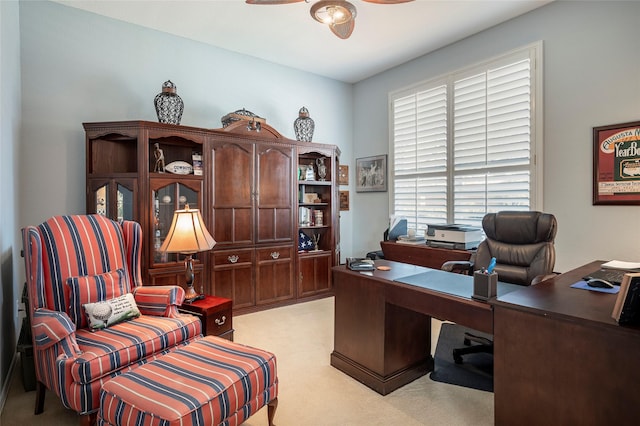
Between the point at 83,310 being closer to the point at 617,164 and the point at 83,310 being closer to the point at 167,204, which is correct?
the point at 167,204

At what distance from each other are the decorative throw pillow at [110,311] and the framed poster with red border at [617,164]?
376 cm

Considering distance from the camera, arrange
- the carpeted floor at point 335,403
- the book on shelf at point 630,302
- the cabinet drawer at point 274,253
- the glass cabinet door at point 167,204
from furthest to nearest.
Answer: the cabinet drawer at point 274,253, the glass cabinet door at point 167,204, the carpeted floor at point 335,403, the book on shelf at point 630,302

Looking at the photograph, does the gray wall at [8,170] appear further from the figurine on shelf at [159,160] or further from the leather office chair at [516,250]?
the leather office chair at [516,250]

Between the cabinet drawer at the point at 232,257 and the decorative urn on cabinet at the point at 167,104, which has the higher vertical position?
the decorative urn on cabinet at the point at 167,104

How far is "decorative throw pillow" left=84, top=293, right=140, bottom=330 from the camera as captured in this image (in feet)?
6.95

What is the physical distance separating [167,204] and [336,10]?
236 centimetres

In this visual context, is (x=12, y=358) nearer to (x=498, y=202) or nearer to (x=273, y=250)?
(x=273, y=250)

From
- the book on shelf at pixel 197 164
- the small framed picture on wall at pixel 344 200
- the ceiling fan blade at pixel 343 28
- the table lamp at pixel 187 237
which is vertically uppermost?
the ceiling fan blade at pixel 343 28

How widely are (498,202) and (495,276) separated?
2143mm

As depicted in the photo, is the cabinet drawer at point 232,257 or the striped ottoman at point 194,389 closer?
the striped ottoman at point 194,389

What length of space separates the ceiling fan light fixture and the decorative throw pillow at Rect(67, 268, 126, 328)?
2.29m

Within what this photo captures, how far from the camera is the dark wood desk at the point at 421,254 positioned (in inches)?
141

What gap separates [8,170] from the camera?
2.47 meters

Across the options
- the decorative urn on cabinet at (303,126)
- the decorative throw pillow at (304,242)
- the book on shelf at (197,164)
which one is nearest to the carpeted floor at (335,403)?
the decorative throw pillow at (304,242)
